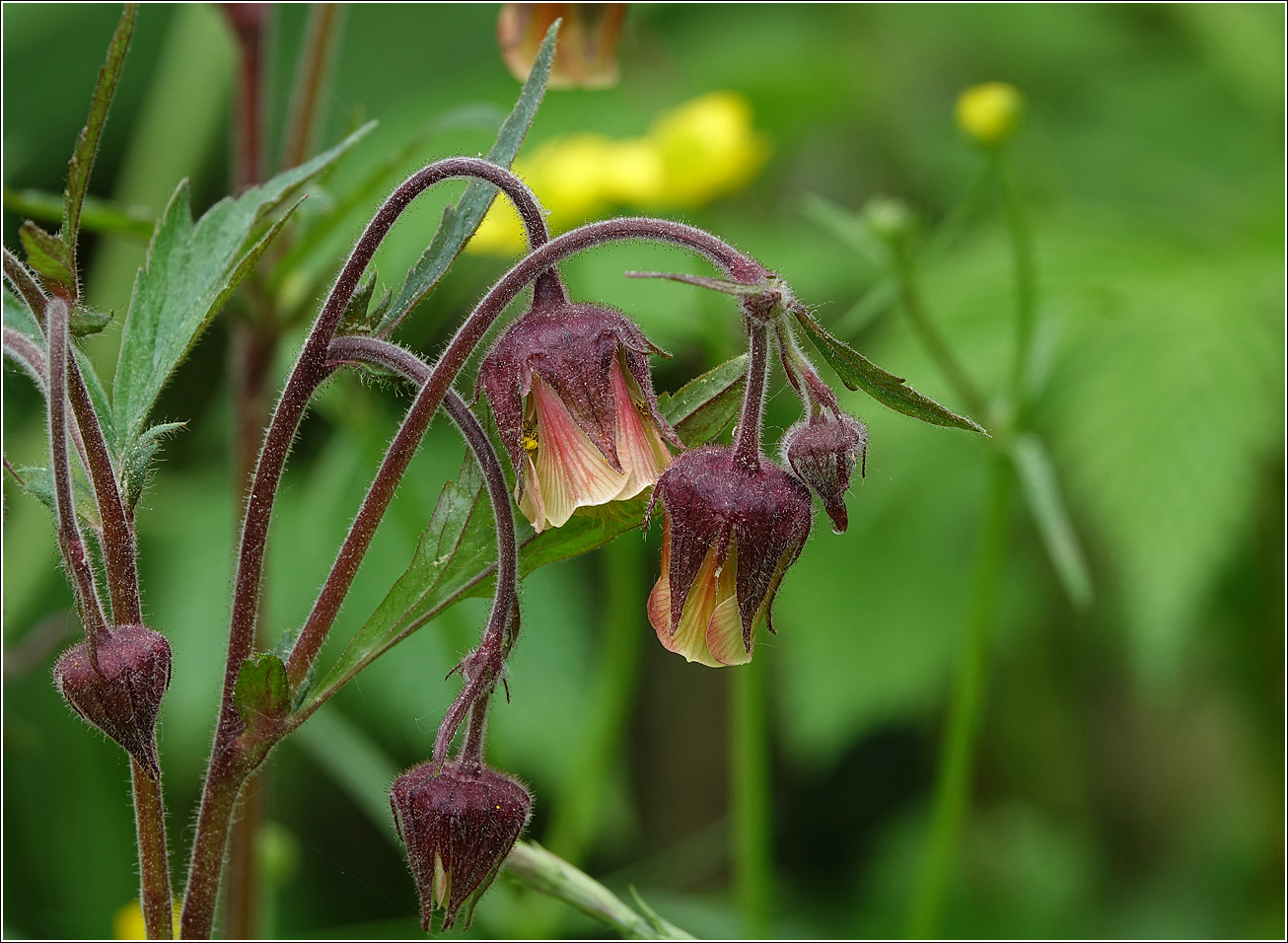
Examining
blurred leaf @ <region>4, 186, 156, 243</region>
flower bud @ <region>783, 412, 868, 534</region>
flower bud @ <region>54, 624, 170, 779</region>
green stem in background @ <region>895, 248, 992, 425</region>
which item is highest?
blurred leaf @ <region>4, 186, 156, 243</region>

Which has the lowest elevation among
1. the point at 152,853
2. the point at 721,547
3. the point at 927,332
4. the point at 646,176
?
the point at 152,853

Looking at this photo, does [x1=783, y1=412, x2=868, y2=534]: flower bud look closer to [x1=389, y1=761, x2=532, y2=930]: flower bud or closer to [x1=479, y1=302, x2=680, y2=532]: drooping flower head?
[x1=479, y1=302, x2=680, y2=532]: drooping flower head

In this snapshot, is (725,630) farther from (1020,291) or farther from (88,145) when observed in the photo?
(1020,291)

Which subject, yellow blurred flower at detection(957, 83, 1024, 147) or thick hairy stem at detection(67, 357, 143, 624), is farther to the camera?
yellow blurred flower at detection(957, 83, 1024, 147)

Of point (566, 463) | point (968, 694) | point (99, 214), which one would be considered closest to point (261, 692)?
point (566, 463)

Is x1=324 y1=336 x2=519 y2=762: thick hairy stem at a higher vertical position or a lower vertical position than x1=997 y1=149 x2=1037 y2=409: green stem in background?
lower

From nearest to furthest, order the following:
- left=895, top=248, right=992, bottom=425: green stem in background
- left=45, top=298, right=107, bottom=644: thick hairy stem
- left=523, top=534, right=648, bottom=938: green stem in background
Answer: left=45, top=298, right=107, bottom=644: thick hairy stem < left=895, top=248, right=992, bottom=425: green stem in background < left=523, top=534, right=648, bottom=938: green stem in background

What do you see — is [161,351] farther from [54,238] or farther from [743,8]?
[743,8]

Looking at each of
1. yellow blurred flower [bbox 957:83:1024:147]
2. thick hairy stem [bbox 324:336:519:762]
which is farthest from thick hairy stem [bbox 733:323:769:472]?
yellow blurred flower [bbox 957:83:1024:147]
